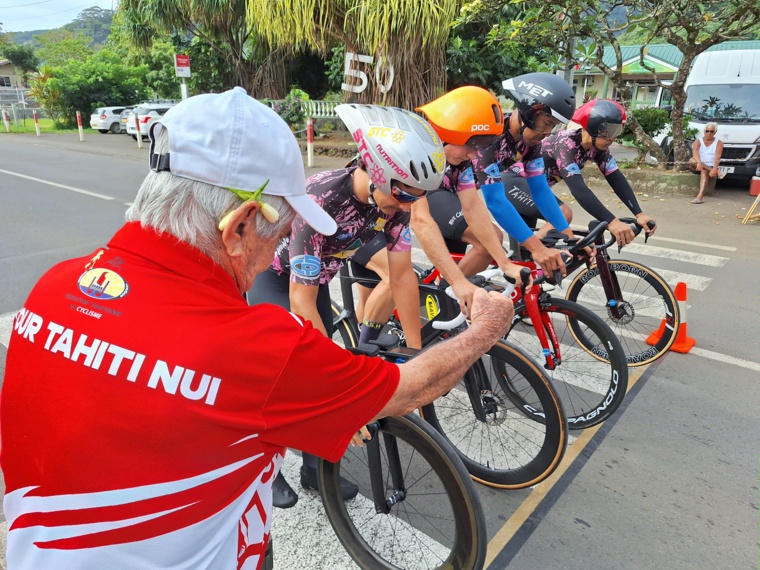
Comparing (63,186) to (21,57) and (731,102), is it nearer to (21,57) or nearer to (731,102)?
(731,102)

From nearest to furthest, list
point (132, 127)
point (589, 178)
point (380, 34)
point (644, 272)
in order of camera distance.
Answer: point (644, 272) < point (589, 178) < point (380, 34) < point (132, 127)

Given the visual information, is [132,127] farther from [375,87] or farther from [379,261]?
[379,261]

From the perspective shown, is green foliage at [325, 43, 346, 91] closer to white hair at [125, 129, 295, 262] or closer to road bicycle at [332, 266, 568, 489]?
road bicycle at [332, 266, 568, 489]

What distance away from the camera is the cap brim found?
1329 mm

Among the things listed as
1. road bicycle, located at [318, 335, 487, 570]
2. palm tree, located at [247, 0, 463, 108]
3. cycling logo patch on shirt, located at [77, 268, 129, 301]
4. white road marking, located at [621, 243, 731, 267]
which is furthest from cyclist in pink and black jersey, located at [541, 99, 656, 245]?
palm tree, located at [247, 0, 463, 108]

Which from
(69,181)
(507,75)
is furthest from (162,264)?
(507,75)

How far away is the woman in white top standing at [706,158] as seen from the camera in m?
10.3

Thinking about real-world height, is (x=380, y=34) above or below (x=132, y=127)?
above

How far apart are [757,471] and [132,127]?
934 inches

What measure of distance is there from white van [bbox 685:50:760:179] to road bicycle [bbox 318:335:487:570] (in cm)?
1130

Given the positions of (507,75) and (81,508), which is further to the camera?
(507,75)

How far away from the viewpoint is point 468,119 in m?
3.09

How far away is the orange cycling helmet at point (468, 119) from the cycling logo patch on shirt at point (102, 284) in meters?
2.37

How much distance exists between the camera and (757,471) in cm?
310
